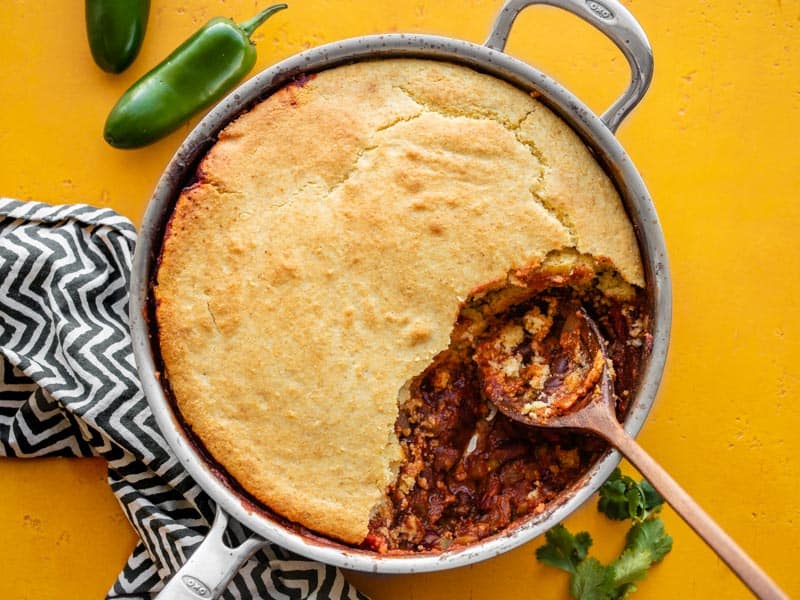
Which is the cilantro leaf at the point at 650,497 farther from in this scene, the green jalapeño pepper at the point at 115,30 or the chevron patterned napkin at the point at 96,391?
the green jalapeño pepper at the point at 115,30

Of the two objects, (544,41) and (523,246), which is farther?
(544,41)

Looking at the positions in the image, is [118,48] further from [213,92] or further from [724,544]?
[724,544]

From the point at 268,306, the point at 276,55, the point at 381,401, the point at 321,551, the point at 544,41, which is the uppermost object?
the point at 544,41

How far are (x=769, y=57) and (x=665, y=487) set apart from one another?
190 centimetres

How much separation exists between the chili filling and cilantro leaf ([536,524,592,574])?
1.27 ft

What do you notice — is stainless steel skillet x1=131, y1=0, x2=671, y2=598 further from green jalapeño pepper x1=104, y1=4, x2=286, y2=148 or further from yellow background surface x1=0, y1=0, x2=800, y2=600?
yellow background surface x1=0, y1=0, x2=800, y2=600

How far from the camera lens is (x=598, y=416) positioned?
8.71 feet

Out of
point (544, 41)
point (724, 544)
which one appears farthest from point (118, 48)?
point (724, 544)

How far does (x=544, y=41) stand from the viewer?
337cm

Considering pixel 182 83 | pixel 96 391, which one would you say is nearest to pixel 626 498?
pixel 96 391

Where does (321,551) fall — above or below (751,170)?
below

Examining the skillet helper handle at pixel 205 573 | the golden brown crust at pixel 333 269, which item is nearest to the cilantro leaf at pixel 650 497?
the golden brown crust at pixel 333 269

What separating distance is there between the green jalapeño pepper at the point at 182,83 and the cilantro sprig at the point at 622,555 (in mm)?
2073

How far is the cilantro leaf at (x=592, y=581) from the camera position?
10.4 ft
